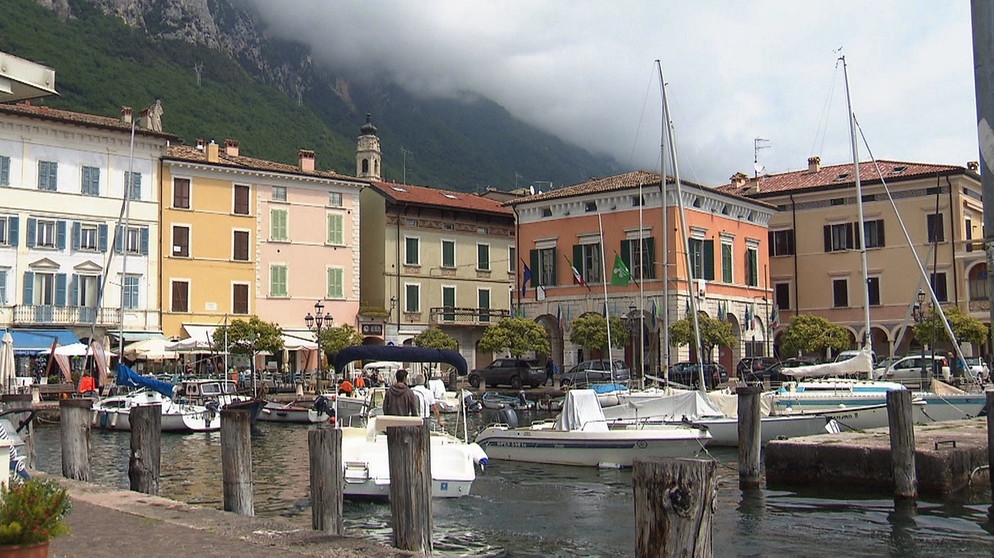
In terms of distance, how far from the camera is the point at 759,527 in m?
15.5

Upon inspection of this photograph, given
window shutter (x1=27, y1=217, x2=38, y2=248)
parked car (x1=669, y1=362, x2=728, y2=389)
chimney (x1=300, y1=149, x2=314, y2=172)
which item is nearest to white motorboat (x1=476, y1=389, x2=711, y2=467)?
parked car (x1=669, y1=362, x2=728, y2=389)

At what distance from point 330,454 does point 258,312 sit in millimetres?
42874

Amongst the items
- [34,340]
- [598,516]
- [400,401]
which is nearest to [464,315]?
[34,340]

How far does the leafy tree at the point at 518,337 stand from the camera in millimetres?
49594

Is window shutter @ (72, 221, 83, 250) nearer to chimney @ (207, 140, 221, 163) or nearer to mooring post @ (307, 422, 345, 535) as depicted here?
chimney @ (207, 140, 221, 163)

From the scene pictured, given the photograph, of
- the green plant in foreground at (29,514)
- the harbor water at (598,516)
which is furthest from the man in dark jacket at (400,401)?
the green plant in foreground at (29,514)

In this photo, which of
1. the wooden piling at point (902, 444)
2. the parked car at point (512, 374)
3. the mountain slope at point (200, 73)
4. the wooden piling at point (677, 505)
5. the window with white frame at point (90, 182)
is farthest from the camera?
the mountain slope at point (200, 73)

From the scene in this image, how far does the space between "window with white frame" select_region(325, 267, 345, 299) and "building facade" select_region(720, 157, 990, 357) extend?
2438 cm

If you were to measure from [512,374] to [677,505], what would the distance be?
136 feet

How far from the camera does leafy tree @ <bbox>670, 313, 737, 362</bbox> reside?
45000mm

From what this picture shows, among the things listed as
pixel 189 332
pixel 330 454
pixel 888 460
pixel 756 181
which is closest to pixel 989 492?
pixel 888 460

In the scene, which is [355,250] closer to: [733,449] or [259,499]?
[733,449]

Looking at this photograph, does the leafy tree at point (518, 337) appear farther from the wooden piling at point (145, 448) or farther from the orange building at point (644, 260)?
the wooden piling at point (145, 448)

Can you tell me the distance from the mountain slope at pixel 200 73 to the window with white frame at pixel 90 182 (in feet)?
22.1
